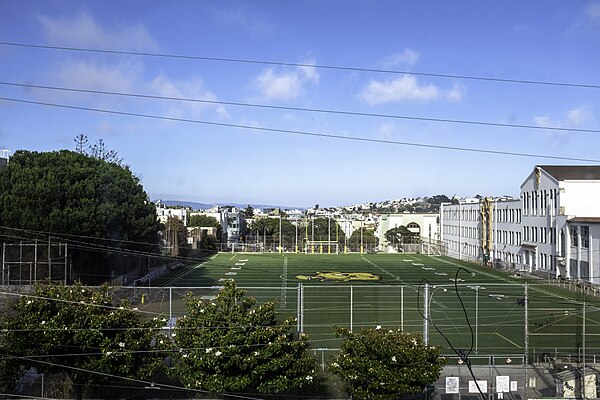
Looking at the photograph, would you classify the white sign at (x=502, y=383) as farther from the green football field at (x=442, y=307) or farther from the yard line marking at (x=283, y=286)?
the yard line marking at (x=283, y=286)

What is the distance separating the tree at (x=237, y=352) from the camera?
988 cm

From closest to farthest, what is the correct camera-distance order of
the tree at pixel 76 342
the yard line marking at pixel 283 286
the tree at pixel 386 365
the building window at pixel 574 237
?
1. the tree at pixel 386 365
2. the tree at pixel 76 342
3. the yard line marking at pixel 283 286
4. the building window at pixel 574 237

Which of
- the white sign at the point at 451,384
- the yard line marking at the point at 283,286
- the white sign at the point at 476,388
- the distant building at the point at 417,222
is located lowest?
the white sign at the point at 476,388

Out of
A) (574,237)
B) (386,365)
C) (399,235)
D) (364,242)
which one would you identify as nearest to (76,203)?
(386,365)

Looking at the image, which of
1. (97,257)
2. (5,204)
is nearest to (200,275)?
(97,257)

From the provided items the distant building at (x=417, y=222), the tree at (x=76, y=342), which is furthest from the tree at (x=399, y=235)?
the tree at (x=76, y=342)

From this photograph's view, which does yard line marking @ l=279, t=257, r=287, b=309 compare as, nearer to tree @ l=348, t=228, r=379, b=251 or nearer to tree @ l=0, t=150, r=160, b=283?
tree @ l=0, t=150, r=160, b=283

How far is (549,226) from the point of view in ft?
98.9

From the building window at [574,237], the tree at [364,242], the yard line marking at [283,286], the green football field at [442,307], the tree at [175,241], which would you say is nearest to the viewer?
the green football field at [442,307]

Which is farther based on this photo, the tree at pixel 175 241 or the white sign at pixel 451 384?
the tree at pixel 175 241

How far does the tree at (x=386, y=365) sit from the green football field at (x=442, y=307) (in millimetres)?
1054

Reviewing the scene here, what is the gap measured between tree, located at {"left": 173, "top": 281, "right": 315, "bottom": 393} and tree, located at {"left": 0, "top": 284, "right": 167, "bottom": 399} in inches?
→ 25.1

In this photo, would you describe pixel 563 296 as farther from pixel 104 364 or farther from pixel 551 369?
pixel 104 364

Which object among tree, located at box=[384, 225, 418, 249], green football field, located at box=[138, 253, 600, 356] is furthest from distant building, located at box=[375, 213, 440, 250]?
green football field, located at box=[138, 253, 600, 356]
